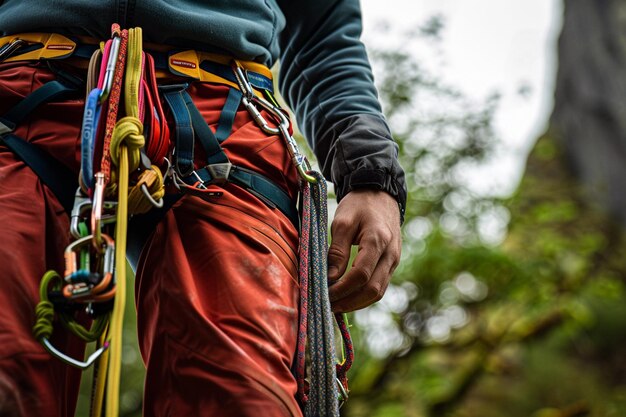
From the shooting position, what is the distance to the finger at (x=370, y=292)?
1542 millimetres

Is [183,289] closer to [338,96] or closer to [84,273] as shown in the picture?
[84,273]

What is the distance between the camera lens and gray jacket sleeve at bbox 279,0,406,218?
5.47ft

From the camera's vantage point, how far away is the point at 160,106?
4.58ft

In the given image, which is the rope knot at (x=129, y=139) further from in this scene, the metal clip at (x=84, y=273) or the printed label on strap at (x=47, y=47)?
the printed label on strap at (x=47, y=47)

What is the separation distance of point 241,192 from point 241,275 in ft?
0.58

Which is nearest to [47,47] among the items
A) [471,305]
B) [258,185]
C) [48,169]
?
[48,169]

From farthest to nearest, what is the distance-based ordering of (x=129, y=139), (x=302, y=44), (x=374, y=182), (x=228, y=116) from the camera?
1. (x=302, y=44)
2. (x=374, y=182)
3. (x=228, y=116)
4. (x=129, y=139)

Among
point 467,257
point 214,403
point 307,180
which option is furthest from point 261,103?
point 467,257

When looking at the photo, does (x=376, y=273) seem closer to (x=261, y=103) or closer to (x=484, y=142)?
(x=261, y=103)

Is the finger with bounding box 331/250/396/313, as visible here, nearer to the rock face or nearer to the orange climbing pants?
the orange climbing pants

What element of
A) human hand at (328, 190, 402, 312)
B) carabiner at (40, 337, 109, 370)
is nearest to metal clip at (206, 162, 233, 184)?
human hand at (328, 190, 402, 312)

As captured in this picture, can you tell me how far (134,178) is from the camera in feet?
4.32

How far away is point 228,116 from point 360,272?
0.39 meters

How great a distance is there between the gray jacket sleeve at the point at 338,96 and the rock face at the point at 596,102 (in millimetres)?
7562
